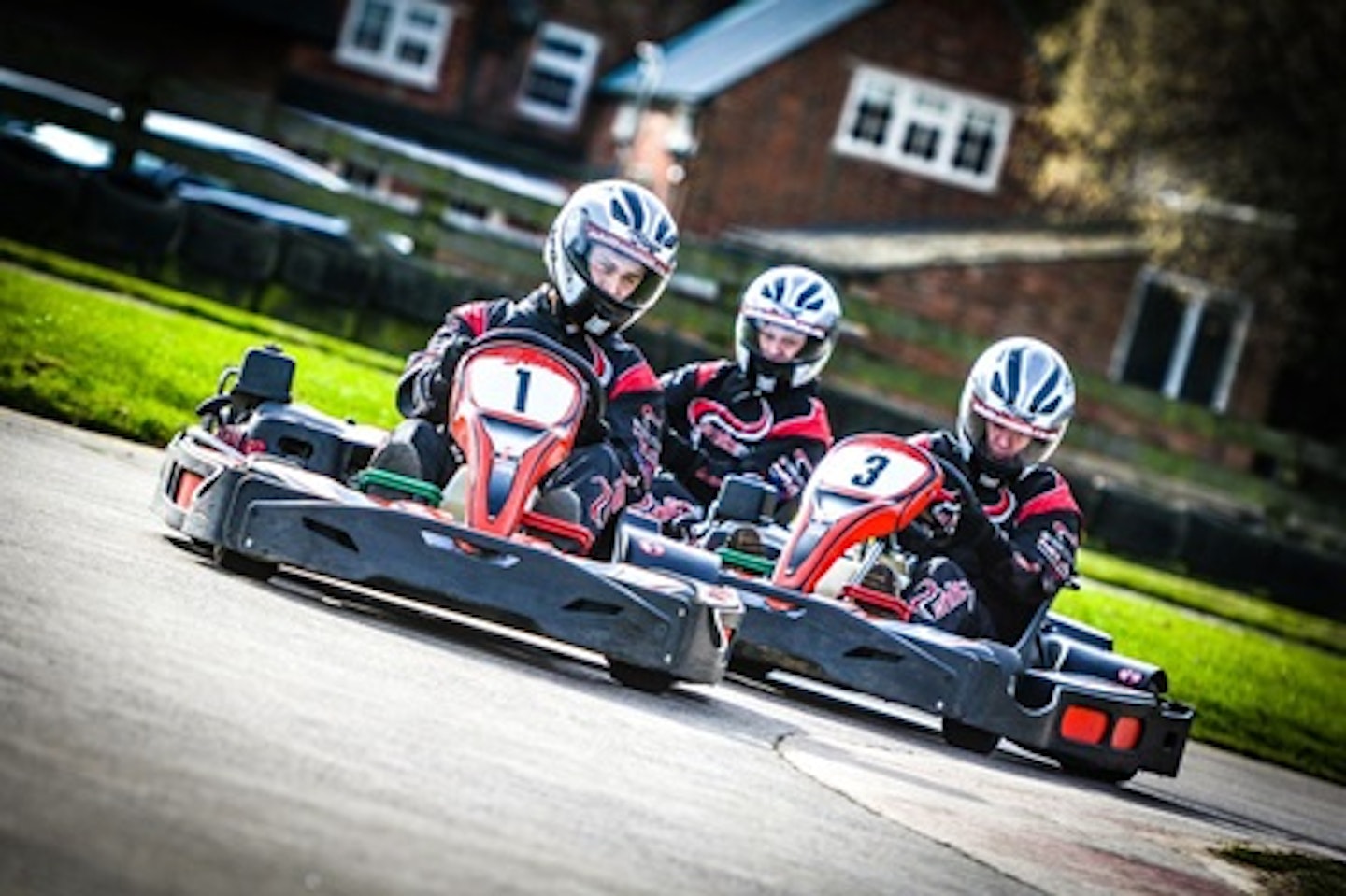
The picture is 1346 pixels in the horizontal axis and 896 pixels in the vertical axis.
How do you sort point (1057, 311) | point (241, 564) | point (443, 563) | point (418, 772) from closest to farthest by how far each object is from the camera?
1. point (418, 772)
2. point (443, 563)
3. point (241, 564)
4. point (1057, 311)

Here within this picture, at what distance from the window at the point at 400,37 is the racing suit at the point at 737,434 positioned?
36711mm

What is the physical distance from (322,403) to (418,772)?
9350 millimetres

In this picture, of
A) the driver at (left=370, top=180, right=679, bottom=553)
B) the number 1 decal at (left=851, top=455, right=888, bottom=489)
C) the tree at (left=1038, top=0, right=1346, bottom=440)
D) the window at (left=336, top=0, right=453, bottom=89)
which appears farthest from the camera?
the window at (left=336, top=0, right=453, bottom=89)

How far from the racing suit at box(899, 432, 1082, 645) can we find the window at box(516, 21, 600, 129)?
38.8 m

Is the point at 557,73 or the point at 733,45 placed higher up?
the point at 733,45

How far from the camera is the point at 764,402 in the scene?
12211mm

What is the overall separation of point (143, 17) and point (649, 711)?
3647 centimetres

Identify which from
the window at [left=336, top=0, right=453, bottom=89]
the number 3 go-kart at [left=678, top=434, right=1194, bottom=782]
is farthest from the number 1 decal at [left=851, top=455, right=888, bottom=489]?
the window at [left=336, top=0, right=453, bottom=89]

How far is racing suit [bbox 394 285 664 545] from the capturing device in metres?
9.18

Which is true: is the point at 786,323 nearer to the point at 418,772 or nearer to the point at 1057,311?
the point at 418,772

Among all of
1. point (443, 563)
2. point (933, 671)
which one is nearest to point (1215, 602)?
point (933, 671)

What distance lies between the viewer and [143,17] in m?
43.1

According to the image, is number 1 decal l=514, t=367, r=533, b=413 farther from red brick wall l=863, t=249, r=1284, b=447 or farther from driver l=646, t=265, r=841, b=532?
red brick wall l=863, t=249, r=1284, b=447

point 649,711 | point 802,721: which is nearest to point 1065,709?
point 802,721
